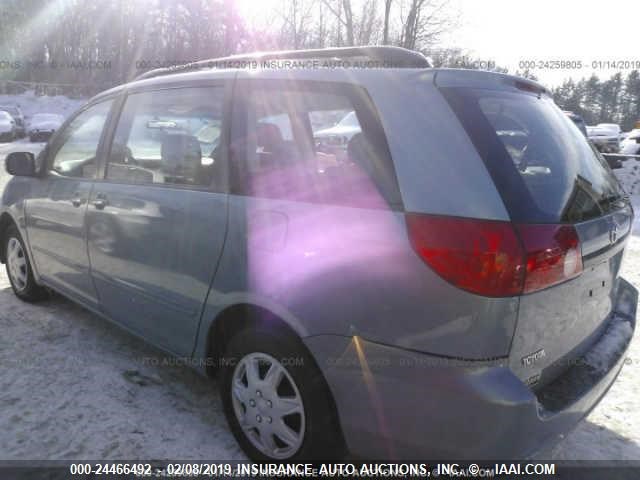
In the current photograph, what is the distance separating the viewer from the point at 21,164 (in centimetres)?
366

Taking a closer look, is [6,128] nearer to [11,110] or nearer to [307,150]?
[11,110]

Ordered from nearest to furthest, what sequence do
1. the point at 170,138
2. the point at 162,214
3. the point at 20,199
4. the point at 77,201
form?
the point at 162,214
the point at 170,138
the point at 77,201
the point at 20,199

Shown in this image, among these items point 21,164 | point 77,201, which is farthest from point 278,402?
point 21,164

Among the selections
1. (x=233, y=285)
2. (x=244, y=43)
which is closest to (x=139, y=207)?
(x=233, y=285)

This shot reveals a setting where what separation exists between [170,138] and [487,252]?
183 centimetres

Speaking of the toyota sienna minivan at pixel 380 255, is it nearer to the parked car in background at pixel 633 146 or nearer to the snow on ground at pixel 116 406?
the snow on ground at pixel 116 406

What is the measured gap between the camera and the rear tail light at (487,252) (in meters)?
1.59

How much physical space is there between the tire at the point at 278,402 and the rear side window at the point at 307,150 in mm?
639

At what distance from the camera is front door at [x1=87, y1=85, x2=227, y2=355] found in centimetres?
235

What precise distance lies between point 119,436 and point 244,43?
34.4m

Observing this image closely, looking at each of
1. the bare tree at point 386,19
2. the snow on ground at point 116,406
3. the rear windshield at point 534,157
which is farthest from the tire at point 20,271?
the bare tree at point 386,19

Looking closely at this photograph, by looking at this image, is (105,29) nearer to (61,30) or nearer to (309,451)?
(61,30)

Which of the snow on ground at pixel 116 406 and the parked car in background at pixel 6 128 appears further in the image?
the parked car in background at pixel 6 128

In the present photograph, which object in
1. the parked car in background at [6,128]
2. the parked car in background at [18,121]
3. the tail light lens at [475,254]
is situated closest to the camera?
the tail light lens at [475,254]
